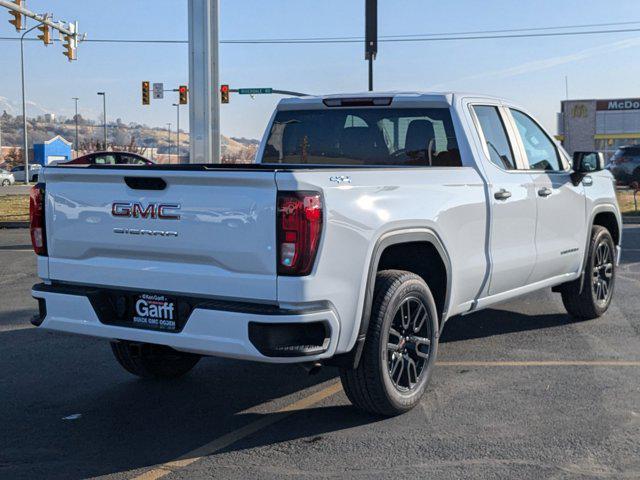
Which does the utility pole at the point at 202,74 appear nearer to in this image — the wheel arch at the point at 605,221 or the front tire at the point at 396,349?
the wheel arch at the point at 605,221

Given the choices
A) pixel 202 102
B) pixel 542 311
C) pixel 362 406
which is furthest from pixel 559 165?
pixel 202 102

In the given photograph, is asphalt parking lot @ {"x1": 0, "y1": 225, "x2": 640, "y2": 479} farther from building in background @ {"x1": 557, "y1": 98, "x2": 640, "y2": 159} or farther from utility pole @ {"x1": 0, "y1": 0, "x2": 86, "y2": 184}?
building in background @ {"x1": 557, "y1": 98, "x2": 640, "y2": 159}

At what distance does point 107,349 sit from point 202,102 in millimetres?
11575

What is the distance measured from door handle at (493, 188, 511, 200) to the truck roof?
0.74 meters

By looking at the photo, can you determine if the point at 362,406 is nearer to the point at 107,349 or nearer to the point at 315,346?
the point at 315,346

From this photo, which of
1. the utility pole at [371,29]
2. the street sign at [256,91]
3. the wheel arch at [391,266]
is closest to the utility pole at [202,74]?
the utility pole at [371,29]

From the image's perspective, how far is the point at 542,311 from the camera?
27.4ft

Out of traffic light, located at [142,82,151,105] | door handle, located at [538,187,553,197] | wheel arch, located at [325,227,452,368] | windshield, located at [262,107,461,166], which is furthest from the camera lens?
traffic light, located at [142,82,151,105]

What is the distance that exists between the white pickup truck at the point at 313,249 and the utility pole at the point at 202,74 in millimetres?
11700

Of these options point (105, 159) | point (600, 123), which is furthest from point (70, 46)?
point (600, 123)

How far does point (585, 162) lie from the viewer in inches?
279

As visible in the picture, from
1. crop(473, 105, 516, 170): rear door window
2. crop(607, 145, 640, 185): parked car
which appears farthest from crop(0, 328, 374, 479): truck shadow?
crop(607, 145, 640, 185): parked car

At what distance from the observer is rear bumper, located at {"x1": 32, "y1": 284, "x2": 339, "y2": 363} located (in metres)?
4.16

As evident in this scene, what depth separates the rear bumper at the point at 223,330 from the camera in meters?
4.16
